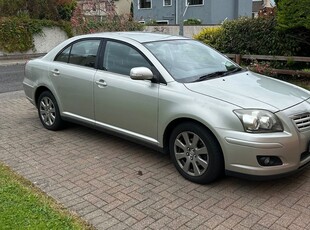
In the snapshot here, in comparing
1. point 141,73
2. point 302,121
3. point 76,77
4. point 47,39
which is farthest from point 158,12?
point 302,121

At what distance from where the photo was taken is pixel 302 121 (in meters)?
3.73

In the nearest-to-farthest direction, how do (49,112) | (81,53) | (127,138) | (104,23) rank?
(127,138), (81,53), (49,112), (104,23)

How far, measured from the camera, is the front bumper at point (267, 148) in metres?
3.50

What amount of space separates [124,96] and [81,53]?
125cm

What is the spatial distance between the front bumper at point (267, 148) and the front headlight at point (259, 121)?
1.8 inches

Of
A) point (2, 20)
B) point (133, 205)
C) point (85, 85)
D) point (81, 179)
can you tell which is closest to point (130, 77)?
point (85, 85)

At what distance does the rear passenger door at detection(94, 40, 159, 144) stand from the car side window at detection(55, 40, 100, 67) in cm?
25

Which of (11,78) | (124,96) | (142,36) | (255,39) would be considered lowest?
(11,78)

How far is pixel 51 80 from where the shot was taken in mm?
5609

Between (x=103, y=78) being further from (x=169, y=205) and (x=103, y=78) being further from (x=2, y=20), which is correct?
(x=2, y=20)

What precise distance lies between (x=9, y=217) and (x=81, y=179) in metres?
1.01

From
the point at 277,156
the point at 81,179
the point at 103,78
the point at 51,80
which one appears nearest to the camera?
the point at 277,156

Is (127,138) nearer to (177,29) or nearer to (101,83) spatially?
(101,83)

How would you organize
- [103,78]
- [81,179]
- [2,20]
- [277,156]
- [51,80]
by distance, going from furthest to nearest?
[2,20] → [51,80] → [103,78] → [81,179] → [277,156]
